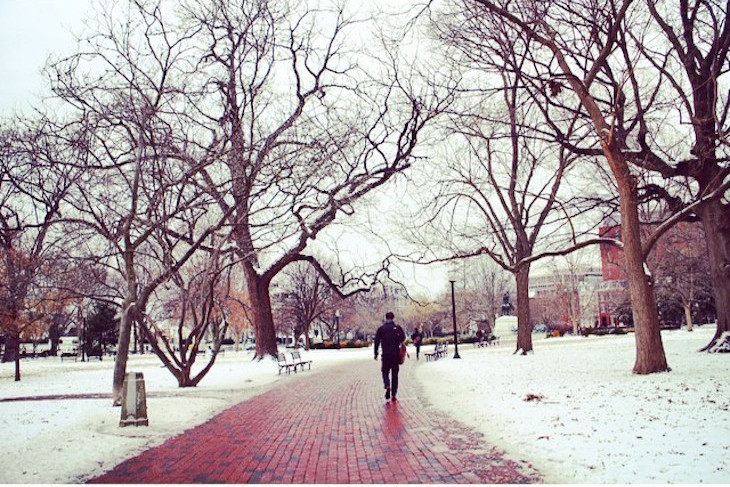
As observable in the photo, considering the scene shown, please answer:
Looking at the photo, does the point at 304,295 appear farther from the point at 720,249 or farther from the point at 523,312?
the point at 720,249

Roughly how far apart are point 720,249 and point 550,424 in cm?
1283

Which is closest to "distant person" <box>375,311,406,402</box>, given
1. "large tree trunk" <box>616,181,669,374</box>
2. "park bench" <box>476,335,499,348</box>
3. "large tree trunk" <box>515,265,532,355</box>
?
"large tree trunk" <box>616,181,669,374</box>

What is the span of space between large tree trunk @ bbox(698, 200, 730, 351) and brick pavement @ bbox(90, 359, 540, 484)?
37.7ft

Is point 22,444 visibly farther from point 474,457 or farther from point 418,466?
point 474,457

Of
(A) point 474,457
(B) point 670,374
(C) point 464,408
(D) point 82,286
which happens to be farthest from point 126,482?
(D) point 82,286

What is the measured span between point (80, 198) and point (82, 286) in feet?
31.4

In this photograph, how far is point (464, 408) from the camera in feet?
35.2

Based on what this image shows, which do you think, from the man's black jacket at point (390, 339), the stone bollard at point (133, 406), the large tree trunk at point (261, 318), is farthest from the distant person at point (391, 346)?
the large tree trunk at point (261, 318)

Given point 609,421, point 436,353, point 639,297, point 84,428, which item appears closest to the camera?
point 609,421

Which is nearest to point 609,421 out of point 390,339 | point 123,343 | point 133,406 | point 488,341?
point 390,339

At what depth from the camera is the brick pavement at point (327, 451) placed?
600 centimetres

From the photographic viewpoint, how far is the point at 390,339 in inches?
474

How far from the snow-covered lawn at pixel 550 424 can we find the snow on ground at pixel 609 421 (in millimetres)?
12

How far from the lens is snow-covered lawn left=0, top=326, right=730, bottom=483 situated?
5793mm
